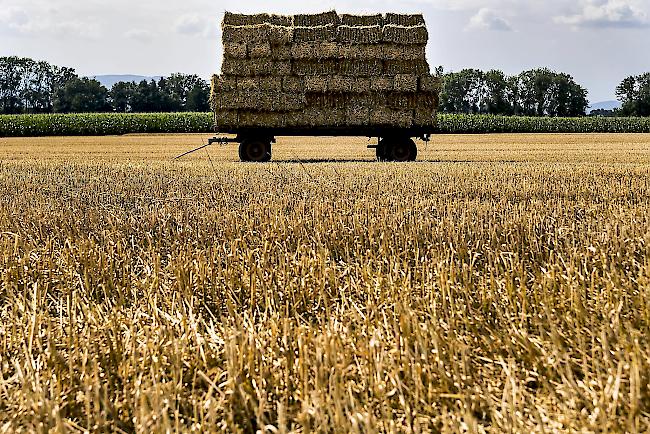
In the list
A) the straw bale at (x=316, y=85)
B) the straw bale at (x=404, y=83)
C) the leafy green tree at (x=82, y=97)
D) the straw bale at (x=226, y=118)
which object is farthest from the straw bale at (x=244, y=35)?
the leafy green tree at (x=82, y=97)

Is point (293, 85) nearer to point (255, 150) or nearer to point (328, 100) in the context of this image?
point (328, 100)

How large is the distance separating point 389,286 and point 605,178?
297 inches

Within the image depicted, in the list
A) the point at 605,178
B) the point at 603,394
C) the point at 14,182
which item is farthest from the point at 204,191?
the point at 603,394

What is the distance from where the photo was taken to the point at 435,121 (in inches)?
652

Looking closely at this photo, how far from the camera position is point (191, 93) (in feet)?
213

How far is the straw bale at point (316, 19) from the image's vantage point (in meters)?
16.3

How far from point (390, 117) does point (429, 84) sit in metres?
0.97

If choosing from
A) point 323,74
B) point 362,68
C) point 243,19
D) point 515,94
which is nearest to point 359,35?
point 362,68

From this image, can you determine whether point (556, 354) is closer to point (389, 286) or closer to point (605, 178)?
point (389, 286)

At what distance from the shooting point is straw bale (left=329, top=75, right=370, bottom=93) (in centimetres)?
1603

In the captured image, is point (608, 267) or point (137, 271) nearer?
point (608, 267)

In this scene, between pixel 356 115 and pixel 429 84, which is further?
pixel 429 84

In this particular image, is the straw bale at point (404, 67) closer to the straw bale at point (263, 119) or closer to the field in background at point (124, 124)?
the straw bale at point (263, 119)

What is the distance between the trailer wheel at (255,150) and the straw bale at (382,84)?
2305 millimetres
